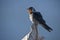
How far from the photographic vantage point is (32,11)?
67 cm

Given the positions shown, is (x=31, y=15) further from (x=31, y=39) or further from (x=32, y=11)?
(x=31, y=39)

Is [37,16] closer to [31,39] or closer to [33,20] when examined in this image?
[33,20]

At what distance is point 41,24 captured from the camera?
2.23 feet

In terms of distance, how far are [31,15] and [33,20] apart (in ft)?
0.11

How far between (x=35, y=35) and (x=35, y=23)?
0.07m

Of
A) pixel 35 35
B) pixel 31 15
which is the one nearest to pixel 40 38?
pixel 35 35

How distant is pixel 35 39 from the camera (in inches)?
24.3

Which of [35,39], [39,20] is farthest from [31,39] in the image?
[39,20]

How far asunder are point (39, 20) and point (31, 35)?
0.33 ft

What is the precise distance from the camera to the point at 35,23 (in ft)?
2.20

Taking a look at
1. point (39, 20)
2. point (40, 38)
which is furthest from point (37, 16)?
point (40, 38)

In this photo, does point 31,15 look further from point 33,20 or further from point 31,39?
point 31,39

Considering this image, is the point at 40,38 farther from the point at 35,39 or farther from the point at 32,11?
the point at 32,11

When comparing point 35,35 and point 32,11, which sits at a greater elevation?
point 32,11
